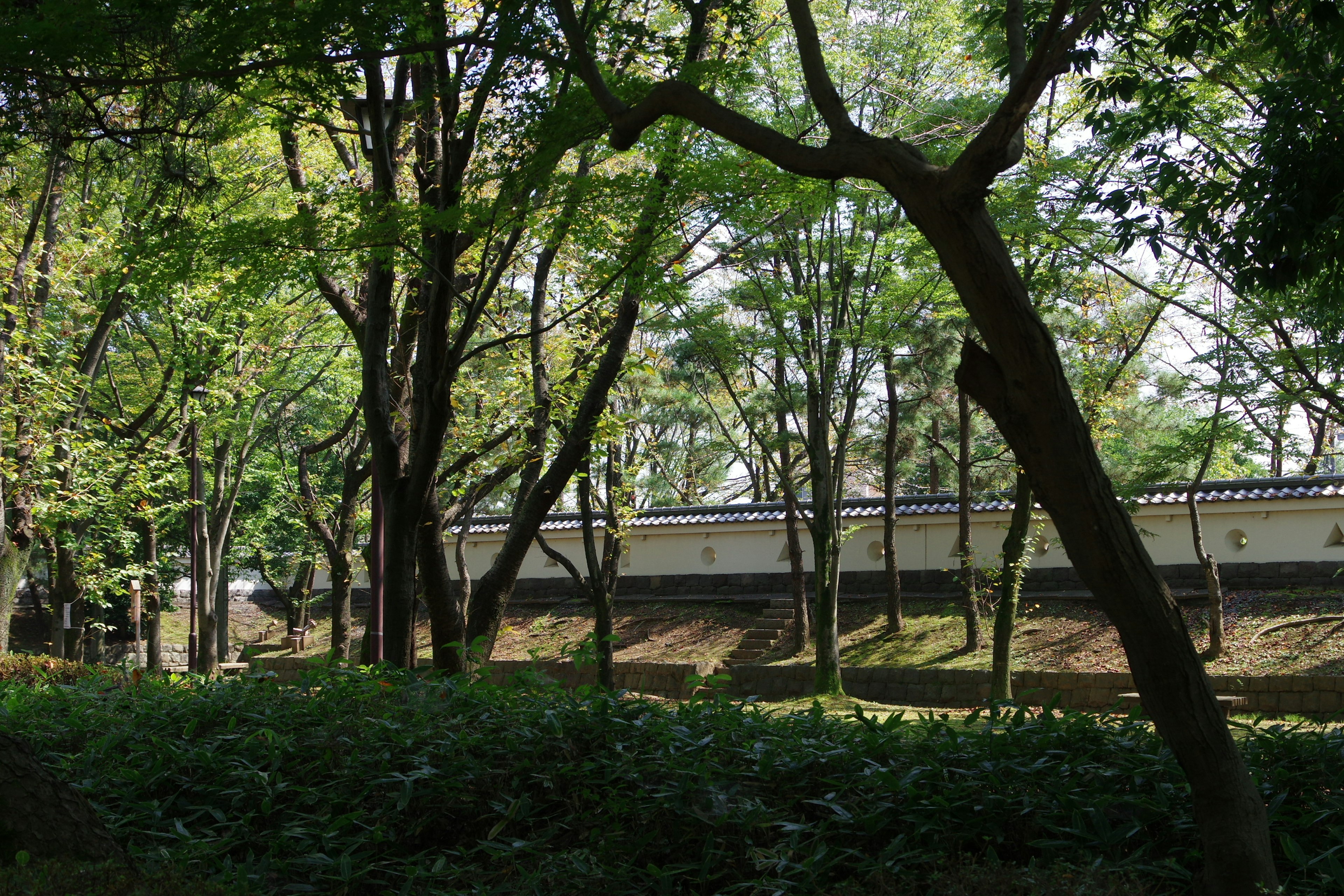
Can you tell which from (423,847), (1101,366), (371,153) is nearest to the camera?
(423,847)

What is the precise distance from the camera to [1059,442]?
2.98 meters

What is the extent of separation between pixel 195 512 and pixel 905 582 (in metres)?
12.2

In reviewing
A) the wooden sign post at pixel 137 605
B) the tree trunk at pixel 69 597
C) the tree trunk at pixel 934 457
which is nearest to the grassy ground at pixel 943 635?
the tree trunk at pixel 934 457

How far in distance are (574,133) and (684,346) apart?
42.6 ft

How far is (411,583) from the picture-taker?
6.54 metres

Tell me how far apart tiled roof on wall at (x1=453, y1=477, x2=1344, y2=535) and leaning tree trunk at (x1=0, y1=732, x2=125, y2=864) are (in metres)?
12.5

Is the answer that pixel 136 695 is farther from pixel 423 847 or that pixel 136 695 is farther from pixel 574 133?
pixel 574 133

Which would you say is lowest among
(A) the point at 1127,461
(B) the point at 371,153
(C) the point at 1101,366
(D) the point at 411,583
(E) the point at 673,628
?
(E) the point at 673,628

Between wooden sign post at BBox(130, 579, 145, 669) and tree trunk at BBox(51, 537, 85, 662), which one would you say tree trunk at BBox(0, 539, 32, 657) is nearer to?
tree trunk at BBox(51, 537, 85, 662)

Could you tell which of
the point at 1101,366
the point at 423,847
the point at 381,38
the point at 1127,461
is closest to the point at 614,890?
the point at 423,847

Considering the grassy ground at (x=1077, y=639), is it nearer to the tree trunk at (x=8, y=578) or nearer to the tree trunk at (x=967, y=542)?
the tree trunk at (x=967, y=542)

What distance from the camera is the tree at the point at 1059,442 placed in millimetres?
2809

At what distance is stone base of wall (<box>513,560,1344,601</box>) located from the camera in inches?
589

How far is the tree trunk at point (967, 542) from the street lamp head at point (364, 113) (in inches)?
367
